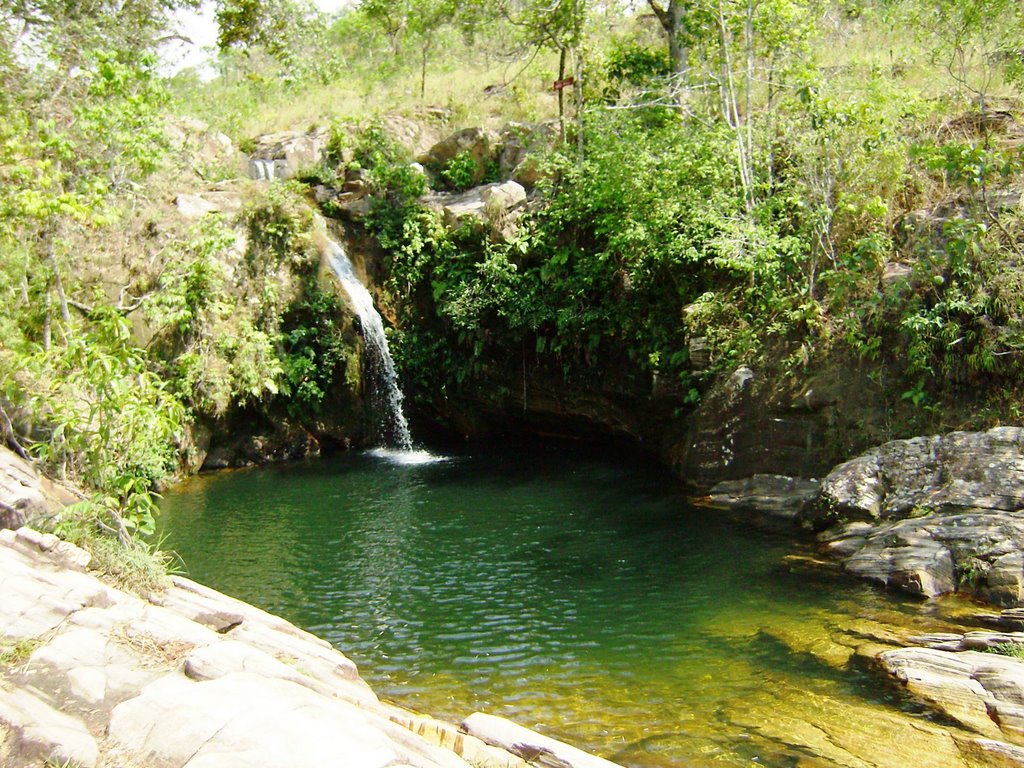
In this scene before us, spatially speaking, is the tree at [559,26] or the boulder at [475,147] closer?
the tree at [559,26]

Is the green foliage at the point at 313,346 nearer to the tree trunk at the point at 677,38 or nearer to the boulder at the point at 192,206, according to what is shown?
the boulder at the point at 192,206

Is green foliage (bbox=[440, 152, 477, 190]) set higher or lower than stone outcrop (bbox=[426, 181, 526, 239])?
higher

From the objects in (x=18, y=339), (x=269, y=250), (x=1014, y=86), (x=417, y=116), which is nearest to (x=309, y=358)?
(x=269, y=250)

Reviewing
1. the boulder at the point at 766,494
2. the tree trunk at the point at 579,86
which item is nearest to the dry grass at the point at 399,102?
the tree trunk at the point at 579,86

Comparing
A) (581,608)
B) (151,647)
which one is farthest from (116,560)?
(581,608)

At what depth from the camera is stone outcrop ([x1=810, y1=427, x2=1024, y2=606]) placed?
388 inches

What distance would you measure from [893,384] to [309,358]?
12.8 metres

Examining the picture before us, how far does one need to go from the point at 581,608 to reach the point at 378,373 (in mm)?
12164

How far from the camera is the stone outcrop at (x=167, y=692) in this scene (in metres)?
4.55

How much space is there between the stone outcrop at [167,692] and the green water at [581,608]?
4.81ft

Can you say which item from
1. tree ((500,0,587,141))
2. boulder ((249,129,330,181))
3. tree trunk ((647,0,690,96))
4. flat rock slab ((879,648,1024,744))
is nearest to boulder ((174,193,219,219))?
boulder ((249,129,330,181))

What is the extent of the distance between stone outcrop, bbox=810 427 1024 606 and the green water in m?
0.61

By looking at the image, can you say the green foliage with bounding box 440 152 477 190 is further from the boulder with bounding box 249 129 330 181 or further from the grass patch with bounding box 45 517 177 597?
the grass patch with bounding box 45 517 177 597

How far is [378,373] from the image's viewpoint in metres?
21.1
